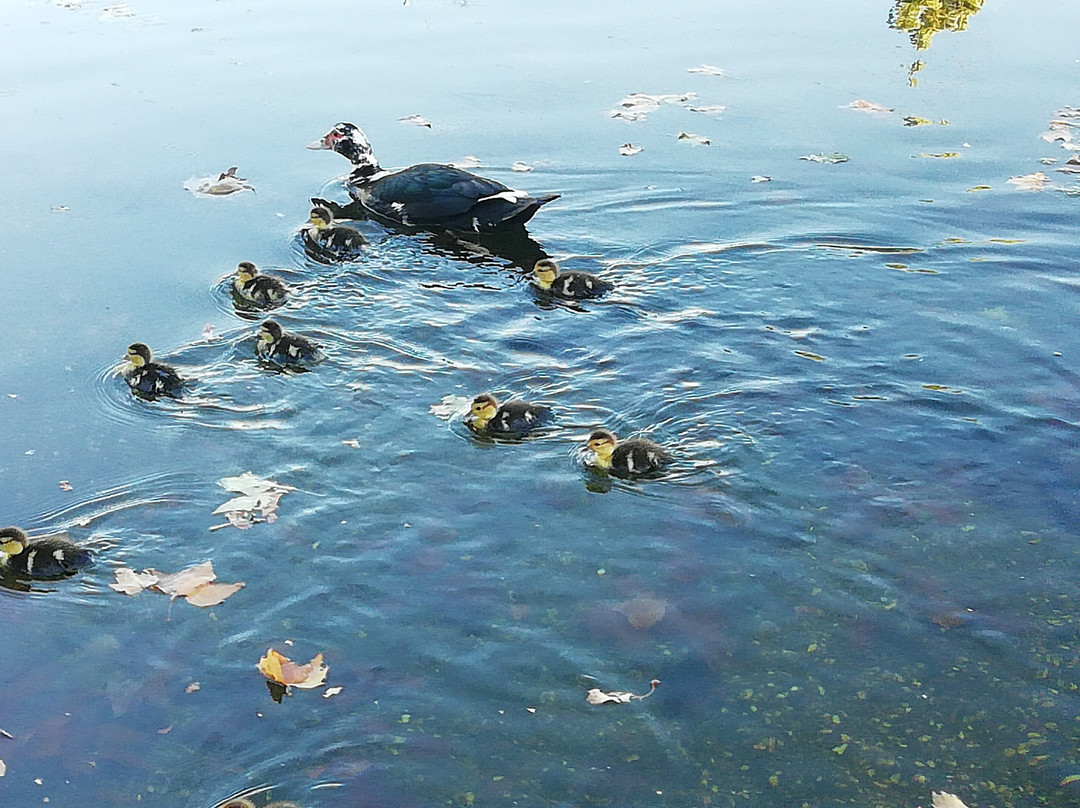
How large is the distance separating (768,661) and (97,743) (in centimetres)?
260

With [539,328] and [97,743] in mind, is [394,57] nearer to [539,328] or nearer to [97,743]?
[539,328]

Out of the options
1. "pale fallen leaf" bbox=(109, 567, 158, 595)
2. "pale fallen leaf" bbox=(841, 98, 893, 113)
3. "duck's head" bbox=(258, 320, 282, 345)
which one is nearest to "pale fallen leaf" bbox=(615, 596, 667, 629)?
"pale fallen leaf" bbox=(109, 567, 158, 595)

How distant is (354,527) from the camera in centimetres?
521

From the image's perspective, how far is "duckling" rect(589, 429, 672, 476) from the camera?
5.48 meters

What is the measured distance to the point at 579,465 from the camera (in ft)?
18.6

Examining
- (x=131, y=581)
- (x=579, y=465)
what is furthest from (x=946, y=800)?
(x=131, y=581)

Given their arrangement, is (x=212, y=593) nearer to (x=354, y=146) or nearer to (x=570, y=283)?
(x=570, y=283)

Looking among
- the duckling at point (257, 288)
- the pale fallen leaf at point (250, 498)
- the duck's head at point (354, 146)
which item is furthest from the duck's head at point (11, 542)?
the duck's head at point (354, 146)

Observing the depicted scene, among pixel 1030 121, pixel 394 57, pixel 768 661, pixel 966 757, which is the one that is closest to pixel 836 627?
pixel 768 661

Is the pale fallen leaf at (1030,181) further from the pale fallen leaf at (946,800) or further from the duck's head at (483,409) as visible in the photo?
the pale fallen leaf at (946,800)

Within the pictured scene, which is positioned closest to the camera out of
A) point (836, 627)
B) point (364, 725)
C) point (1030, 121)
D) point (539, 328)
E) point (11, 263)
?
point (364, 725)

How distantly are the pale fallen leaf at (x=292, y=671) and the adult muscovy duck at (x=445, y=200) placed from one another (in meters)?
4.56

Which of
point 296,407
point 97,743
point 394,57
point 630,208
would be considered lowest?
point 97,743

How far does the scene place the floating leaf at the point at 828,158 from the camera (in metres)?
9.37
